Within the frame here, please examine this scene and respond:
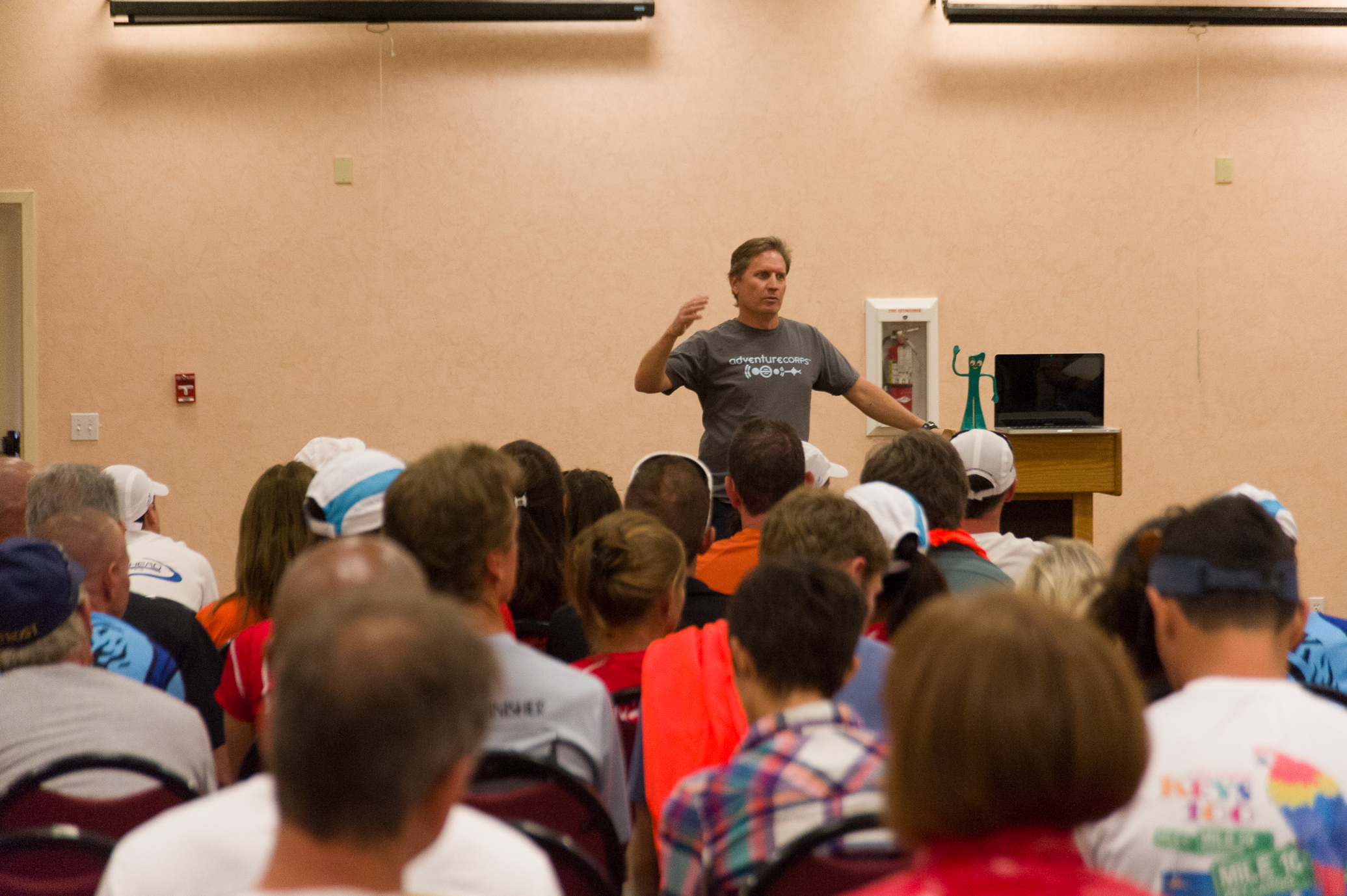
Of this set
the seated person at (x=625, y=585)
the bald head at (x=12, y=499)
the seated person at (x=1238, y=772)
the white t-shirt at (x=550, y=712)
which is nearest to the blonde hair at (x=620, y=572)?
the seated person at (x=625, y=585)

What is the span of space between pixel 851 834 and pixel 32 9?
6.02 metres

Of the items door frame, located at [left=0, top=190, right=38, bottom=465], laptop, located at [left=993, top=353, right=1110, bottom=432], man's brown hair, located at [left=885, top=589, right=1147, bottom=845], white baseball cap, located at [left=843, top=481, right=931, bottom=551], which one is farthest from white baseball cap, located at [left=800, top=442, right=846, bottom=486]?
door frame, located at [left=0, top=190, right=38, bottom=465]

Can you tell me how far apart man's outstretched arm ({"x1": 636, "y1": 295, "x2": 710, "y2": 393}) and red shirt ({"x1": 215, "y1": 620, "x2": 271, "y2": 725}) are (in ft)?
7.19

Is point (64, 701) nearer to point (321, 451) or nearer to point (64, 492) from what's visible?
point (64, 492)

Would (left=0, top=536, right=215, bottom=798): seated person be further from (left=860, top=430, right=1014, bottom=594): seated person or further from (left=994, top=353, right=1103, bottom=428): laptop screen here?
(left=994, top=353, right=1103, bottom=428): laptop screen

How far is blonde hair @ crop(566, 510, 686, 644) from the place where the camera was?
2.18m

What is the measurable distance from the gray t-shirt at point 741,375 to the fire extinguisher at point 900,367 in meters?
1.66

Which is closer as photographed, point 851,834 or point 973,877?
point 973,877

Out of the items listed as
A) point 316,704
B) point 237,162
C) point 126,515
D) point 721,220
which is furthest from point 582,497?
point 237,162

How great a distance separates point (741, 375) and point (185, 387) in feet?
9.79

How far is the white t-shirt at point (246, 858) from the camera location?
41.1 inches

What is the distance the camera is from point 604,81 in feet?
19.3

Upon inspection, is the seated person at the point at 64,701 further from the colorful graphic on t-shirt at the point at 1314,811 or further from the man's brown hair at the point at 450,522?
the colorful graphic on t-shirt at the point at 1314,811

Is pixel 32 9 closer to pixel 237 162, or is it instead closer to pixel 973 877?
pixel 237 162
